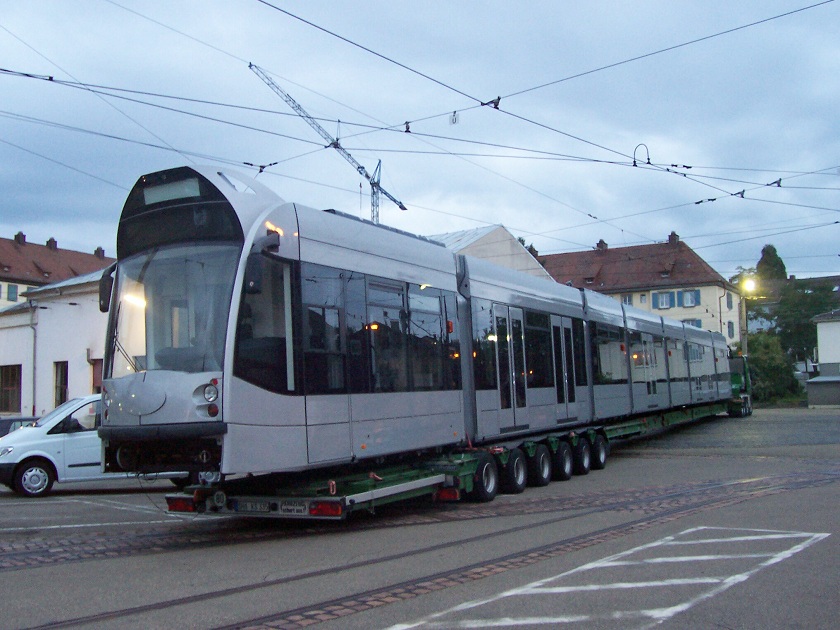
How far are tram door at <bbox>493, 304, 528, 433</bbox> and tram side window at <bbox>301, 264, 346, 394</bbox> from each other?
14.7ft

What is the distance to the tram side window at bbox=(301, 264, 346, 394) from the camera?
9.51 meters

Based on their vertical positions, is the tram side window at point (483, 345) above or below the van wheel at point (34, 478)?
above

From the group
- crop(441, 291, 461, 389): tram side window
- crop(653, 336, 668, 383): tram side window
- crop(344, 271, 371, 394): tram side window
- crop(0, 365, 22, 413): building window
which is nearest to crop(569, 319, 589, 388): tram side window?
crop(441, 291, 461, 389): tram side window

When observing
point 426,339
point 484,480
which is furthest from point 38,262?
point 426,339

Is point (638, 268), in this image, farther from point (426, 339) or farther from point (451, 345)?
point (426, 339)

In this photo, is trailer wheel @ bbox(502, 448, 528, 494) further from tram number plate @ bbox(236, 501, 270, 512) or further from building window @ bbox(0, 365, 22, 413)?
building window @ bbox(0, 365, 22, 413)

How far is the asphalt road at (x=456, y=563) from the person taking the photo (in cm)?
628

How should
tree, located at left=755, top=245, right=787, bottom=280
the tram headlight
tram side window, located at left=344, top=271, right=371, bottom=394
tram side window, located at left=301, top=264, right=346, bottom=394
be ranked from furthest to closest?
tree, located at left=755, top=245, right=787, bottom=280 → tram side window, located at left=344, top=271, right=371, bottom=394 → tram side window, located at left=301, top=264, right=346, bottom=394 → the tram headlight

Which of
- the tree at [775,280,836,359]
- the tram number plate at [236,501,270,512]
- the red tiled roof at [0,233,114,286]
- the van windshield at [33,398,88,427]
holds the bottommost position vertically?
the tram number plate at [236,501,270,512]

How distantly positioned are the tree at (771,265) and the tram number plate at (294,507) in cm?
11404

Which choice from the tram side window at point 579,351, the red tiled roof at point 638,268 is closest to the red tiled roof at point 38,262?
the red tiled roof at point 638,268

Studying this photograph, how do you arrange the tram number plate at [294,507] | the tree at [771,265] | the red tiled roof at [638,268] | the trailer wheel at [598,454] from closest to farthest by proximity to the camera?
the tram number plate at [294,507], the trailer wheel at [598,454], the red tiled roof at [638,268], the tree at [771,265]

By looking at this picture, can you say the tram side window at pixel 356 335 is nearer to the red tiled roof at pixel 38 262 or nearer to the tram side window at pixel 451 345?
the tram side window at pixel 451 345

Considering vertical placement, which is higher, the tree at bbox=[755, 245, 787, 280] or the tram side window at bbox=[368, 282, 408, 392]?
the tree at bbox=[755, 245, 787, 280]
